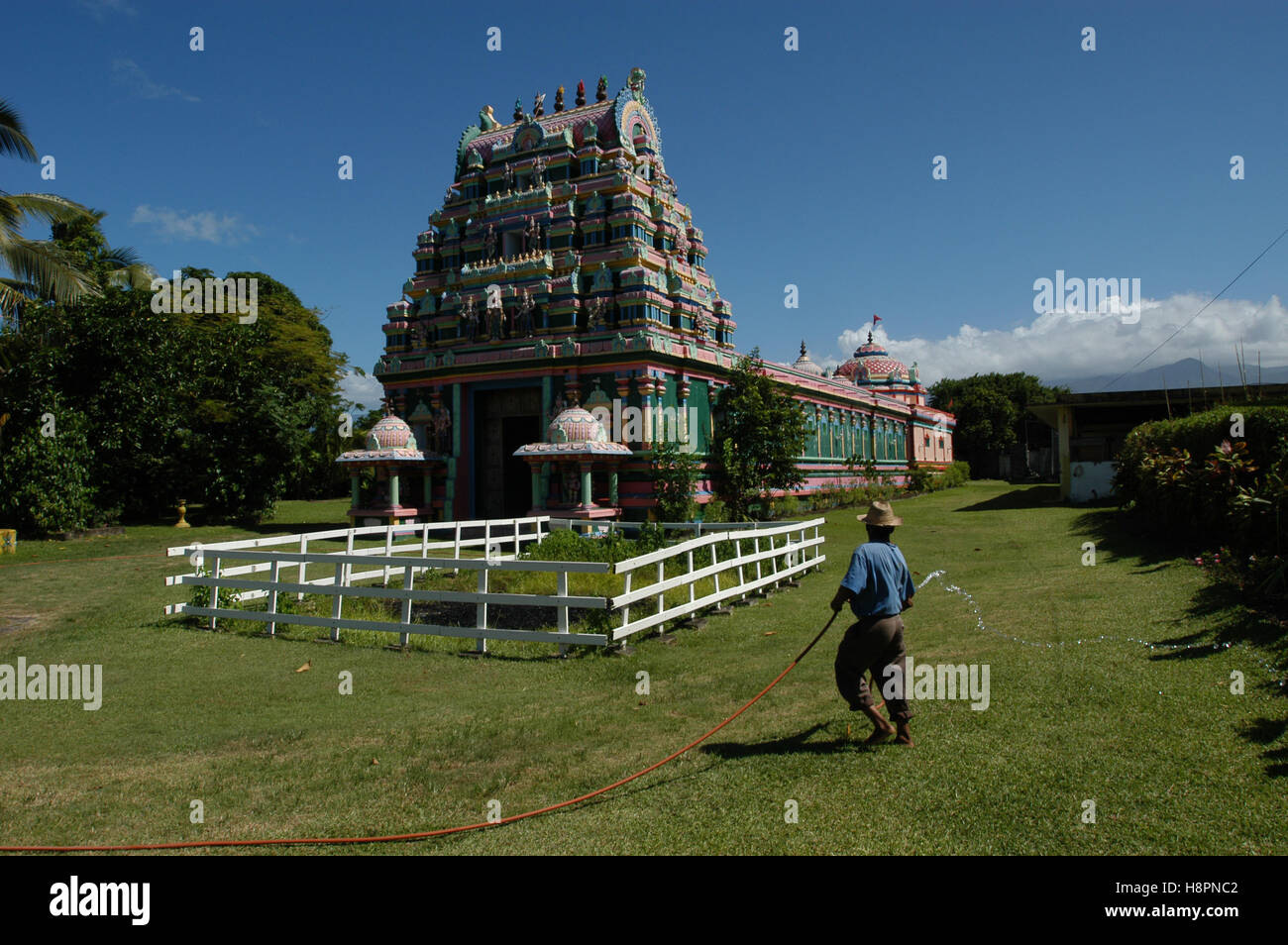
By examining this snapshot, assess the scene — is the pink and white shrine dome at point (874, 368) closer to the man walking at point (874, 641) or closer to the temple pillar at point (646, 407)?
the temple pillar at point (646, 407)

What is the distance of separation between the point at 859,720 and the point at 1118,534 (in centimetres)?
1389

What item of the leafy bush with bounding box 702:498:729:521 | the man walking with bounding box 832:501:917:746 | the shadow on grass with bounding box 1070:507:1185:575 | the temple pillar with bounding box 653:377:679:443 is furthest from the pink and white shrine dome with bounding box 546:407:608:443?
the man walking with bounding box 832:501:917:746

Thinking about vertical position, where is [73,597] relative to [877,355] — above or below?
below

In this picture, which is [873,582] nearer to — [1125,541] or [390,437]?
[1125,541]

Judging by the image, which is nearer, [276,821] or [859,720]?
[276,821]

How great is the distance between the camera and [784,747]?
19.6 ft

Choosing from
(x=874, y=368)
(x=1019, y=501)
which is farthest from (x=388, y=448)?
(x=874, y=368)

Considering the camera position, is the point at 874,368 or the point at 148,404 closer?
the point at 148,404

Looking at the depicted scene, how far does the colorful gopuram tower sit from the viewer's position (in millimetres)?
23281

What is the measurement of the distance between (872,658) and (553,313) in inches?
804

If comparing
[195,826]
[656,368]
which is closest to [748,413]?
[656,368]
